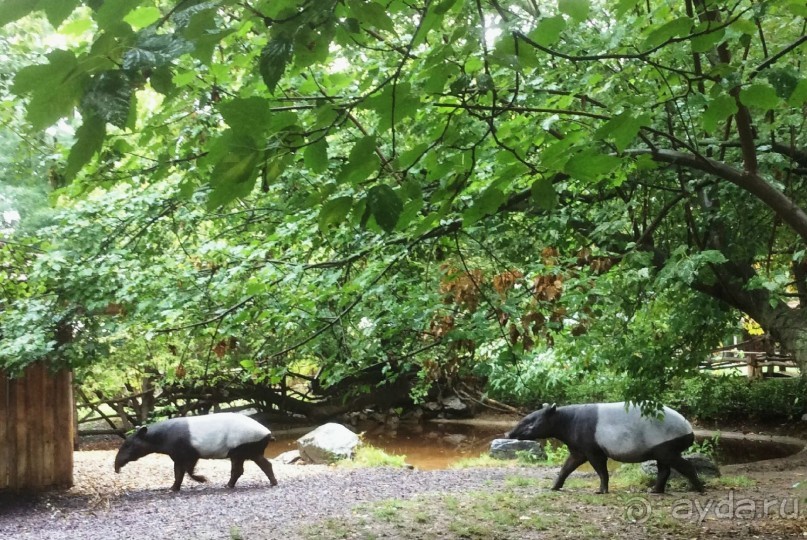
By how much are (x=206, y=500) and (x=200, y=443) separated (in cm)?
95

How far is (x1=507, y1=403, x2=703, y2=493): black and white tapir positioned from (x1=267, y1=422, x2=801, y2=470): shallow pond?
315 cm

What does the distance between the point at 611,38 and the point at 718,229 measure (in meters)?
1.66

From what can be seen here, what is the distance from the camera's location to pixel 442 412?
16.0 meters

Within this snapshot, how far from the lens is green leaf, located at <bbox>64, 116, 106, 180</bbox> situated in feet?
2.84

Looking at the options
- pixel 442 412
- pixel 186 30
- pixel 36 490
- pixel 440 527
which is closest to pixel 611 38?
pixel 186 30

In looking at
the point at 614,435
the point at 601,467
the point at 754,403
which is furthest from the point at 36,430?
the point at 754,403

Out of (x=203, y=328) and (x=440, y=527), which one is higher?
(x=203, y=328)

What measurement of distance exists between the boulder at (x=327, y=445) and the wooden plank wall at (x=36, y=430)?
3.74 meters

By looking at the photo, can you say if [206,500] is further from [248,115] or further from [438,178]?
[248,115]

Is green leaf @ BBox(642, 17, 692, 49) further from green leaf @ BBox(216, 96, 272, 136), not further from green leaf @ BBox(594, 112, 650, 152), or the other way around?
green leaf @ BBox(216, 96, 272, 136)

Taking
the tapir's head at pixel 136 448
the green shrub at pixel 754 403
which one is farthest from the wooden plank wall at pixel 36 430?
the green shrub at pixel 754 403

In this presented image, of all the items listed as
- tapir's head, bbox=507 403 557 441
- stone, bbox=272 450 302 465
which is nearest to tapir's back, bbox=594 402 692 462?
tapir's head, bbox=507 403 557 441

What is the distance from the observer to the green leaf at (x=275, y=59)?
102 centimetres

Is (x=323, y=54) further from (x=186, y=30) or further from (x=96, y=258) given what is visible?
(x=96, y=258)
